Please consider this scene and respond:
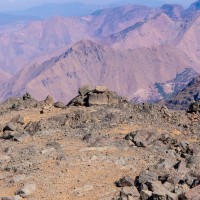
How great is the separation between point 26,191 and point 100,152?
5488 mm

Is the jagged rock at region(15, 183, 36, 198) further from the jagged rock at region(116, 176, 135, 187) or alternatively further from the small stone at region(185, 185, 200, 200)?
the small stone at region(185, 185, 200, 200)

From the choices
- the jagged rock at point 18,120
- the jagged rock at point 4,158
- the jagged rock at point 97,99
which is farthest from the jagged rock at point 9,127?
the jagged rock at point 97,99

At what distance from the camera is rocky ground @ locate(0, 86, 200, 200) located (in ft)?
64.7

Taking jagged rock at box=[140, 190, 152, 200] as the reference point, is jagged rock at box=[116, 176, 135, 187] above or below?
below

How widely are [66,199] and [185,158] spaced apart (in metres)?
7.34

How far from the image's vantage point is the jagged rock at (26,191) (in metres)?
20.0

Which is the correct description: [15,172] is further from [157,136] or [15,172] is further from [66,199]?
[157,136]

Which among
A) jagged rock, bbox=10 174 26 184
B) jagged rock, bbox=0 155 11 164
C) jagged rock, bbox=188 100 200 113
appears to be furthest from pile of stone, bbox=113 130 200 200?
jagged rock, bbox=188 100 200 113

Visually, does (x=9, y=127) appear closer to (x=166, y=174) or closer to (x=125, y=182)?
(x=125, y=182)

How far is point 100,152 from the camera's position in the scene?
2439cm

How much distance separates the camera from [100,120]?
30.1 meters

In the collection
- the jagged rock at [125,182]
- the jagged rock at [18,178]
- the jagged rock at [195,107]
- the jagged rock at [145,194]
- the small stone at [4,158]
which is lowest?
the jagged rock at [195,107]

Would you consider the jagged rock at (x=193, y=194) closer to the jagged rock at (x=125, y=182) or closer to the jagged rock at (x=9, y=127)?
the jagged rock at (x=125, y=182)

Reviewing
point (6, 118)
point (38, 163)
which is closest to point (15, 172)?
point (38, 163)
